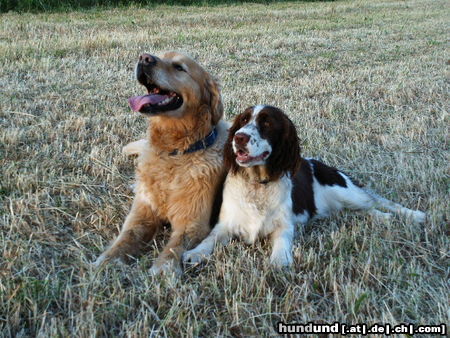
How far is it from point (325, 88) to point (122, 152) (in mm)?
4485

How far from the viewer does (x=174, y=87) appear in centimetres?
393

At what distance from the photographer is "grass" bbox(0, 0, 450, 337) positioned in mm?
2695

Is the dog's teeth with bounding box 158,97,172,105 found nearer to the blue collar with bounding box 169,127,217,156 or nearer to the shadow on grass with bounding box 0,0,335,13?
the blue collar with bounding box 169,127,217,156

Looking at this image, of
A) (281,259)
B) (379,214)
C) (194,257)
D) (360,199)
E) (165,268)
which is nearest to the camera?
(165,268)

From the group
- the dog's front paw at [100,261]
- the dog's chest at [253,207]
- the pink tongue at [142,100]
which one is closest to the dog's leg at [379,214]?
the dog's chest at [253,207]

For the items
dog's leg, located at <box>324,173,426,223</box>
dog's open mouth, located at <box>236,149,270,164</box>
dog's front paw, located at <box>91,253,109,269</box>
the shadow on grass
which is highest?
the shadow on grass

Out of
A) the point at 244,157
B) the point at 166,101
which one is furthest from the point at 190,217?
the point at 166,101

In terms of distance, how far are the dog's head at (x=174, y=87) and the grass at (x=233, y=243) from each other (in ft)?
3.48

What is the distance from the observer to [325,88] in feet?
28.1

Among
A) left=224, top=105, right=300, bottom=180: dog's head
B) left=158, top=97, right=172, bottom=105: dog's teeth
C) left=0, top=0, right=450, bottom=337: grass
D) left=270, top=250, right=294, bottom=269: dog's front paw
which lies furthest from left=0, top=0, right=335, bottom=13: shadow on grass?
left=270, top=250, right=294, bottom=269: dog's front paw

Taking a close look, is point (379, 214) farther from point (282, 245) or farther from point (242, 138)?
point (242, 138)

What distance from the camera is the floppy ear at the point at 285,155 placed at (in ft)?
12.3

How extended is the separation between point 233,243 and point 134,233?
31.1 inches

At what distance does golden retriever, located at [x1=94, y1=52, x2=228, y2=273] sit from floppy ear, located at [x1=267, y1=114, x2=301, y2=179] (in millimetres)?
536
